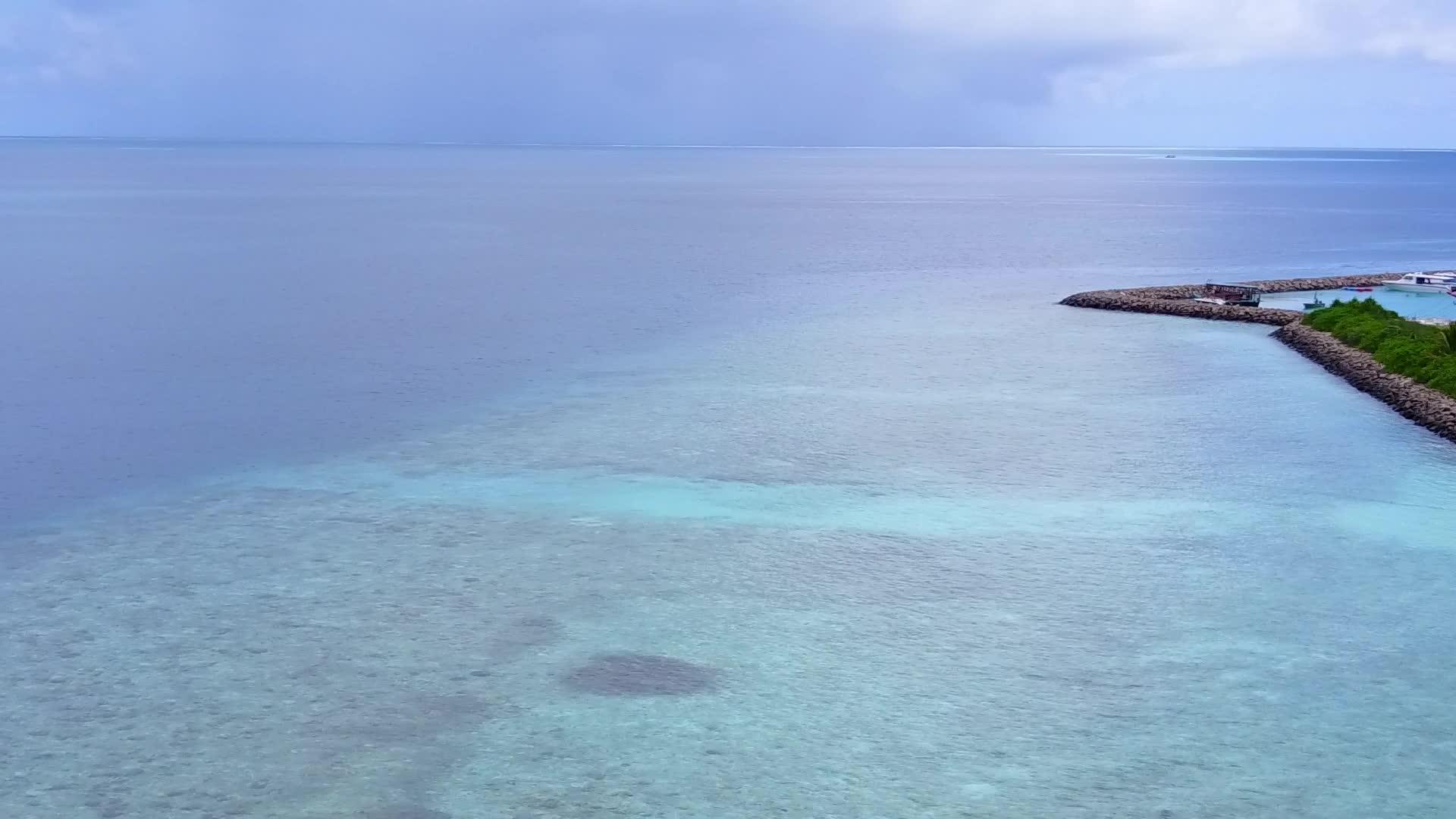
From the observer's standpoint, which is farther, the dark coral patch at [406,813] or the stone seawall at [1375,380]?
the stone seawall at [1375,380]

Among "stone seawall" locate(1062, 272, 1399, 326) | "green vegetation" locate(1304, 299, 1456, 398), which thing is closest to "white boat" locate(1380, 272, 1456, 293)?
"stone seawall" locate(1062, 272, 1399, 326)

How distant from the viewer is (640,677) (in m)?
18.6

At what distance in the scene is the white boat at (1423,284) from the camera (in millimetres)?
62844

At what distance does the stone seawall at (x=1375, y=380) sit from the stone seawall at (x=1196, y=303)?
3.10m

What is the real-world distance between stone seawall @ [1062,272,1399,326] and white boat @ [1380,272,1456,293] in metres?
1.09

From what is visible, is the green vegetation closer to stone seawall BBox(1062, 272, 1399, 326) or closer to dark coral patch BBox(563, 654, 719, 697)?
stone seawall BBox(1062, 272, 1399, 326)

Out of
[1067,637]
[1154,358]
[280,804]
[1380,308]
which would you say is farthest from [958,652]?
[1380,308]

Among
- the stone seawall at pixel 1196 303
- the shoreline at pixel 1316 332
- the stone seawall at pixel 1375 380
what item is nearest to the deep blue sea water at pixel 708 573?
the stone seawall at pixel 1375 380

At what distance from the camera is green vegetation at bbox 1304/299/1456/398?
39.7 m

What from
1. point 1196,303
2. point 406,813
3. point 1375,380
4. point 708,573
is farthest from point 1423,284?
point 406,813

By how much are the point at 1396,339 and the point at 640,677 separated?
3347 cm

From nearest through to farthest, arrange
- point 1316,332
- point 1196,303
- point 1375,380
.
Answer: point 1375,380 → point 1316,332 → point 1196,303

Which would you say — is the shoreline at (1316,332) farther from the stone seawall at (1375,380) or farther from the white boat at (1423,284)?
the white boat at (1423,284)

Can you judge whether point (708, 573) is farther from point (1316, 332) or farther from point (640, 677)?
point (1316, 332)
